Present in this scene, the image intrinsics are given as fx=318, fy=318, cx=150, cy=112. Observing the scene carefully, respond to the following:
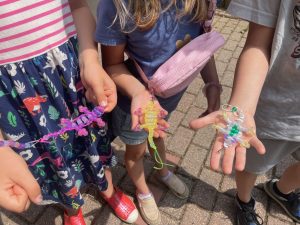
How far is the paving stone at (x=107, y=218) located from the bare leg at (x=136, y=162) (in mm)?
219

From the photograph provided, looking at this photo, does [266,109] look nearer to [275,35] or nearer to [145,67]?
[275,35]

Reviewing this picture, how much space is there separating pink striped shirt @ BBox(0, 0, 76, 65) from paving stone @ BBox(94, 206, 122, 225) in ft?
3.72

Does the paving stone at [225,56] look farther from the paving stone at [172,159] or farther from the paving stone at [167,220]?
the paving stone at [167,220]

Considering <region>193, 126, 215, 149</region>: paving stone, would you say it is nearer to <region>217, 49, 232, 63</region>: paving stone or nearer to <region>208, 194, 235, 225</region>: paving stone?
<region>208, 194, 235, 225</region>: paving stone

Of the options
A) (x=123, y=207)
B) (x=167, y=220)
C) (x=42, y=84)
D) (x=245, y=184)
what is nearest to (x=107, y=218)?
(x=123, y=207)

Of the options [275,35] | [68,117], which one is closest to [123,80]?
[68,117]

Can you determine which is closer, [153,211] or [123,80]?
[123,80]

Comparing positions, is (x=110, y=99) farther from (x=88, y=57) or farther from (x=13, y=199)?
(x=13, y=199)

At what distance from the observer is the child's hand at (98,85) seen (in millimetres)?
1038

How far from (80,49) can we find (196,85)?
6.09 feet

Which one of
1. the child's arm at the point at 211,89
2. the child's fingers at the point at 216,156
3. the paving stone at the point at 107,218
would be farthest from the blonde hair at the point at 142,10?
the paving stone at the point at 107,218

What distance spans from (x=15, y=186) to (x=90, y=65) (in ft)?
1.46

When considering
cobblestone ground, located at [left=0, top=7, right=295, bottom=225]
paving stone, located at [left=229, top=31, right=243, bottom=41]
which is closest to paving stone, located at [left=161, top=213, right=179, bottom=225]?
cobblestone ground, located at [left=0, top=7, right=295, bottom=225]

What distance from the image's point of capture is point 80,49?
112 cm
